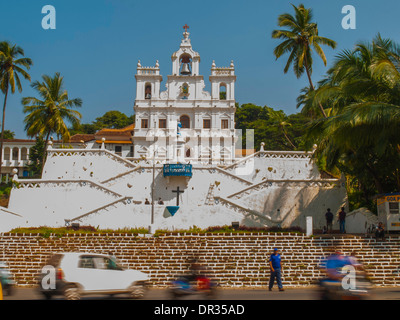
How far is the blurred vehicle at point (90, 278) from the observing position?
36.2 ft

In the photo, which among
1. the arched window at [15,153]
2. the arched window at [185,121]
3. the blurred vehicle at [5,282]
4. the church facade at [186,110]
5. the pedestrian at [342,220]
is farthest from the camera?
the arched window at [15,153]

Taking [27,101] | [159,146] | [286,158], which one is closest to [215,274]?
[286,158]

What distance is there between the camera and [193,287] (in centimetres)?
1109

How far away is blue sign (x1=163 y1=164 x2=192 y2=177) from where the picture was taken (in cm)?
3022

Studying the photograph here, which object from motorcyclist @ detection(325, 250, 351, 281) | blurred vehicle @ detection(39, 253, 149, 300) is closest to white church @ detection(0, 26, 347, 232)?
blurred vehicle @ detection(39, 253, 149, 300)

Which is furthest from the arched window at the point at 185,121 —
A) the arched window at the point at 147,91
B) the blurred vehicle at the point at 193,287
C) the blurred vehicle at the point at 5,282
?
the blurred vehicle at the point at 193,287

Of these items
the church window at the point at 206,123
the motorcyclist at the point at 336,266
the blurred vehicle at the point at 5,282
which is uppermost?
the church window at the point at 206,123

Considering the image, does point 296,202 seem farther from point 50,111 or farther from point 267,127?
point 267,127

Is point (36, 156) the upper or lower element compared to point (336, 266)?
upper

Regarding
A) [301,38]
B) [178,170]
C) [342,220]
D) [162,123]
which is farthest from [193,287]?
[162,123]

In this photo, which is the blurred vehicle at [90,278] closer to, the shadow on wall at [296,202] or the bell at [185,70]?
the shadow on wall at [296,202]

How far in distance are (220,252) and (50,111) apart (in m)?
25.7

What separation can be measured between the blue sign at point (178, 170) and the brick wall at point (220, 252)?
928 cm
